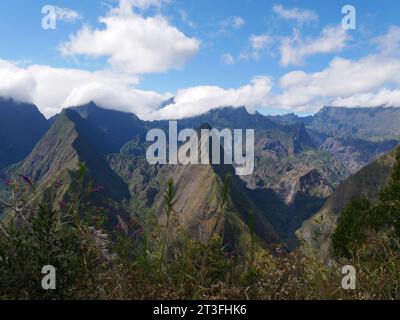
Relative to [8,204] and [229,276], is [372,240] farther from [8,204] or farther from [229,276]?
[8,204]

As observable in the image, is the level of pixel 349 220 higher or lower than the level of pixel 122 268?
lower

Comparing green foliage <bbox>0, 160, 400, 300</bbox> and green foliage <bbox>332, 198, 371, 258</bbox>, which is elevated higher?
green foliage <bbox>0, 160, 400, 300</bbox>

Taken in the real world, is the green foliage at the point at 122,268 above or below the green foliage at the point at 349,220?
above

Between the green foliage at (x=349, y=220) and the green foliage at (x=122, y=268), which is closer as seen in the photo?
the green foliage at (x=122, y=268)

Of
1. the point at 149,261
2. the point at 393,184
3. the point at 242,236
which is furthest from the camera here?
the point at 242,236

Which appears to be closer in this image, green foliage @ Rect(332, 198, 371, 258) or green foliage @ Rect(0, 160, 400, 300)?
green foliage @ Rect(0, 160, 400, 300)

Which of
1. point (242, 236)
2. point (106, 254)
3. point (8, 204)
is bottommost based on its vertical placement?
point (242, 236)

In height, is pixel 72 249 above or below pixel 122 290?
above

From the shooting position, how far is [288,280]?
5367 mm

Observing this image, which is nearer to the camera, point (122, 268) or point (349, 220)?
point (122, 268)
